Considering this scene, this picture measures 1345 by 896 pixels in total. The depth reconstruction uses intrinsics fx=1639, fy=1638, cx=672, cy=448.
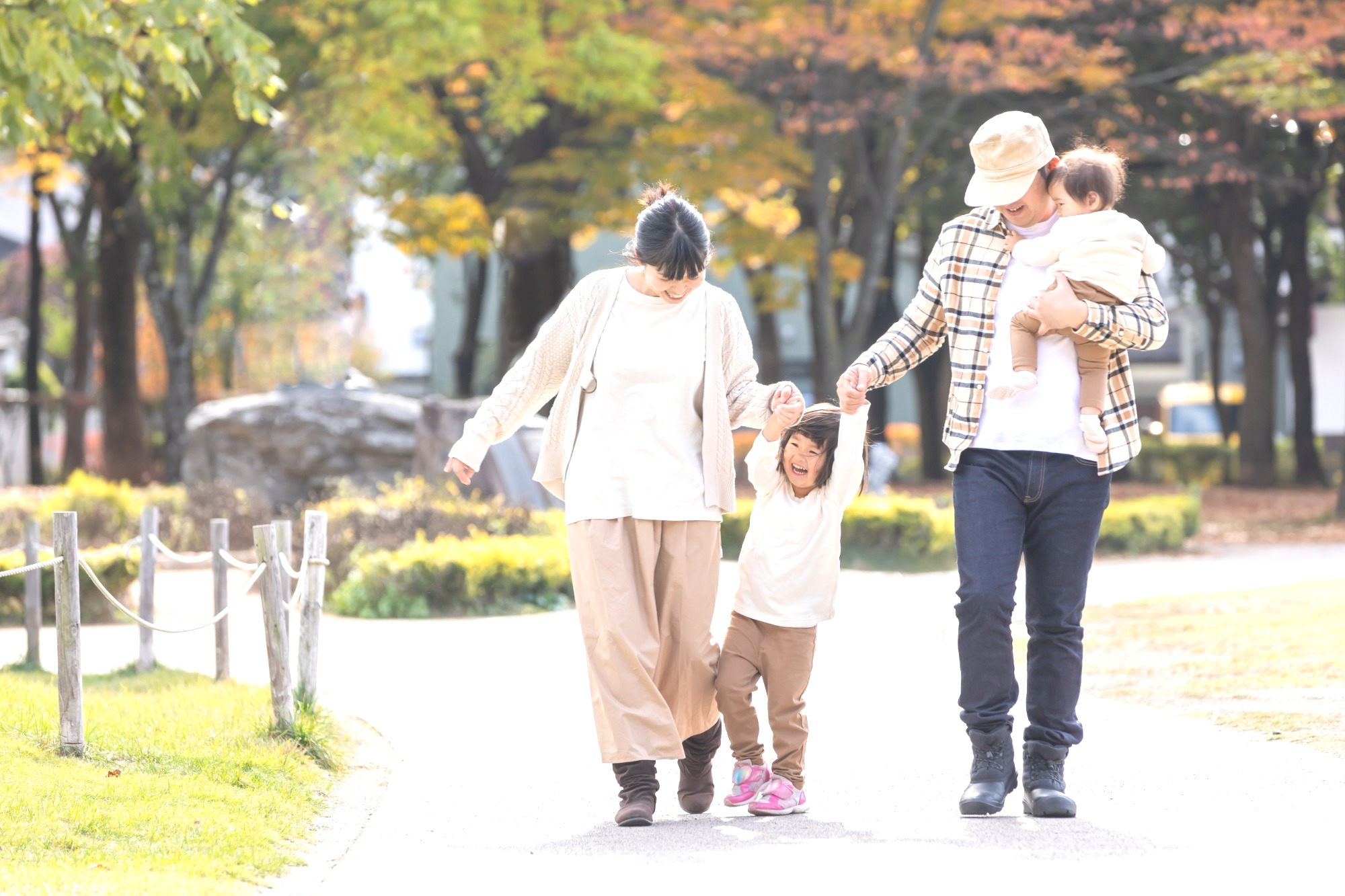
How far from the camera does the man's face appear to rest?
4602 mm

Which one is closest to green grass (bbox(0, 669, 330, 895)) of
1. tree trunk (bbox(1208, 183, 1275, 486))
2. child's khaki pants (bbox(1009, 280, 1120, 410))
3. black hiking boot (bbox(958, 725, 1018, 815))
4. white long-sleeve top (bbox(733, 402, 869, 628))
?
white long-sleeve top (bbox(733, 402, 869, 628))

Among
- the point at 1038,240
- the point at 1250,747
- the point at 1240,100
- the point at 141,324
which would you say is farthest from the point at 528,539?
the point at 141,324

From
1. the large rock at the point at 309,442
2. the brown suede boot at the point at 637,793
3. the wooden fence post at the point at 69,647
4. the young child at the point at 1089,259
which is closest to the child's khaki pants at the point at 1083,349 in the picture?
the young child at the point at 1089,259

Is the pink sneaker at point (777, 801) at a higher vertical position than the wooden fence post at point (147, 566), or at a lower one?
lower

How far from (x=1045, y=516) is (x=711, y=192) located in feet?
47.8

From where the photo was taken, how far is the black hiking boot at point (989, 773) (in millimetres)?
4555

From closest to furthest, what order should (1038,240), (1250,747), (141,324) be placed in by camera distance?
(1038,240) → (1250,747) → (141,324)

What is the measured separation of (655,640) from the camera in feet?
15.3

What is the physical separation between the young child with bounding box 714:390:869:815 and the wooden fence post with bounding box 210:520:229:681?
11.0 ft

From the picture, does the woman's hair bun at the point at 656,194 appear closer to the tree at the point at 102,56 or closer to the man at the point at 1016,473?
the man at the point at 1016,473

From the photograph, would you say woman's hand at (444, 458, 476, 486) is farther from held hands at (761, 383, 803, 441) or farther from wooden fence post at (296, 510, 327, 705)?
wooden fence post at (296, 510, 327, 705)

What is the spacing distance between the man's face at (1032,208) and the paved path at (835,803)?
5.50ft

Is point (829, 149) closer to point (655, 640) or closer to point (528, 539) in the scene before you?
point (528, 539)

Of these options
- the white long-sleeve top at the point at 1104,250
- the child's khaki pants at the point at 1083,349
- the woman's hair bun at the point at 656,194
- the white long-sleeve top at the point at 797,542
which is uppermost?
the woman's hair bun at the point at 656,194
